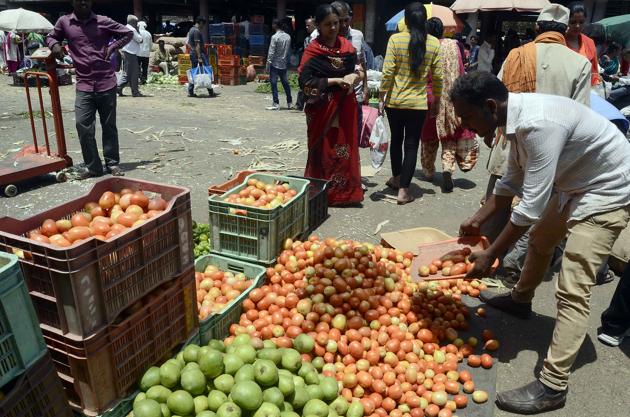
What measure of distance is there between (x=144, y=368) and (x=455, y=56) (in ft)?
18.0

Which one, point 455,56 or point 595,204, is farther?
point 455,56

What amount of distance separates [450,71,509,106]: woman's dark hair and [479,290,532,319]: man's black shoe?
197 cm

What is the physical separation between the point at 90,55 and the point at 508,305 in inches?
237

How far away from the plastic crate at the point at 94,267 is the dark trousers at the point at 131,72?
498 inches

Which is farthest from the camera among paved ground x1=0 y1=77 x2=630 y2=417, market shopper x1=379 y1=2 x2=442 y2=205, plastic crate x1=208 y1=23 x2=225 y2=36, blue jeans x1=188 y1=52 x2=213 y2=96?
plastic crate x1=208 y1=23 x2=225 y2=36

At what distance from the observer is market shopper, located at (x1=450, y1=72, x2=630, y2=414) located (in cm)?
279

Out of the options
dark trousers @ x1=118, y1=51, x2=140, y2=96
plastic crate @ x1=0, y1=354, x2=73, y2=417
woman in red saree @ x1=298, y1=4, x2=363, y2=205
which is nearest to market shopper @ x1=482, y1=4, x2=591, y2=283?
woman in red saree @ x1=298, y1=4, x2=363, y2=205

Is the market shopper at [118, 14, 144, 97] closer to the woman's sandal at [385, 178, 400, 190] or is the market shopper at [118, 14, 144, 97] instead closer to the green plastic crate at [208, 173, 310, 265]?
the woman's sandal at [385, 178, 400, 190]

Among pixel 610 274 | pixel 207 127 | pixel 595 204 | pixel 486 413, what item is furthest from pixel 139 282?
pixel 207 127

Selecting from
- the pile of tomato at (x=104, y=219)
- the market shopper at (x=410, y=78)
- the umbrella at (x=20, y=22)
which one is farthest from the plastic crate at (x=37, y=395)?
the umbrella at (x=20, y=22)

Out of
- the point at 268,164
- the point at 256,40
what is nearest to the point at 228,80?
the point at 256,40

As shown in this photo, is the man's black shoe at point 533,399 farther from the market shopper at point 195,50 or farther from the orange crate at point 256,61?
the orange crate at point 256,61

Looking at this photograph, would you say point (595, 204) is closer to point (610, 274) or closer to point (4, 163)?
point (610, 274)

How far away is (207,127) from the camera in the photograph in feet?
37.2
